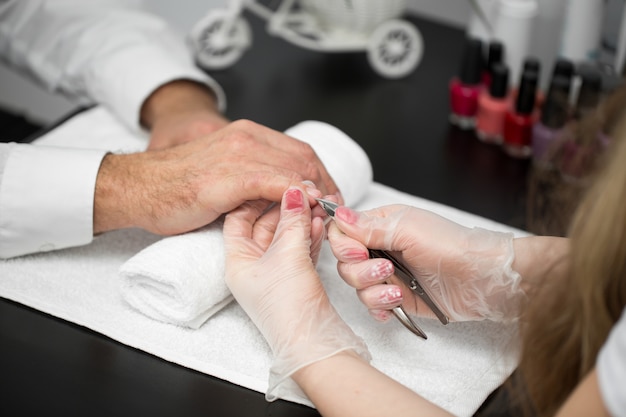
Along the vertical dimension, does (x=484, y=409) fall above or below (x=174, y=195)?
below

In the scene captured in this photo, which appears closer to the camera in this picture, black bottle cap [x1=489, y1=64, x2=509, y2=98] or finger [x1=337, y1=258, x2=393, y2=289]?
finger [x1=337, y1=258, x2=393, y2=289]

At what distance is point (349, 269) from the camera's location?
861mm

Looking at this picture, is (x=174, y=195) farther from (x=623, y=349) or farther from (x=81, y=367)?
(x=623, y=349)

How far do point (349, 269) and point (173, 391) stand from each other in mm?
228

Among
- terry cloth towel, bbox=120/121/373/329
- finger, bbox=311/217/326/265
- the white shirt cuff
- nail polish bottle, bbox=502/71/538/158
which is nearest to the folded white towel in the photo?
terry cloth towel, bbox=120/121/373/329

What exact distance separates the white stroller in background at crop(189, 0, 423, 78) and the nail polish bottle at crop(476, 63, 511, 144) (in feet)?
0.69

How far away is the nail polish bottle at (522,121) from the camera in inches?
47.6

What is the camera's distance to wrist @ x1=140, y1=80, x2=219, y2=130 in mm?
1216

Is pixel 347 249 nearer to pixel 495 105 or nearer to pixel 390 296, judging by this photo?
pixel 390 296

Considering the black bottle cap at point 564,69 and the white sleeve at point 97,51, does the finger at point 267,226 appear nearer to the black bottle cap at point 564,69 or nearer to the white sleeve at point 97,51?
the white sleeve at point 97,51

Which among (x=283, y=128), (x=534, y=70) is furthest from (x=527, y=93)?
(x=283, y=128)

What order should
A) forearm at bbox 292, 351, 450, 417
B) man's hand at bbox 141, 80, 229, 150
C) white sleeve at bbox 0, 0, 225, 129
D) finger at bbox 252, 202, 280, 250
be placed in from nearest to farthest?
forearm at bbox 292, 351, 450, 417 < finger at bbox 252, 202, 280, 250 < man's hand at bbox 141, 80, 229, 150 < white sleeve at bbox 0, 0, 225, 129

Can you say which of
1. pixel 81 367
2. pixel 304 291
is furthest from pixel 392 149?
pixel 81 367

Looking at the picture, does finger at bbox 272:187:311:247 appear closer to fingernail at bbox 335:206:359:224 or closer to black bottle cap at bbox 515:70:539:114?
fingernail at bbox 335:206:359:224
